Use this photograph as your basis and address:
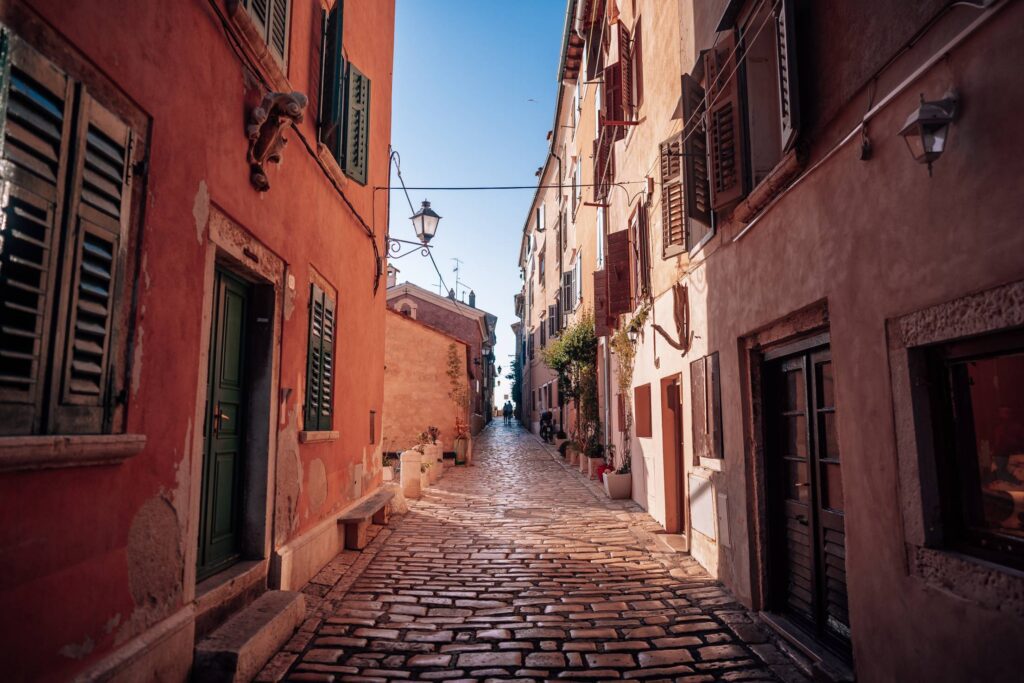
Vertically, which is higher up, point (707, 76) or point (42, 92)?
point (707, 76)

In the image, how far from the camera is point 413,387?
819 inches

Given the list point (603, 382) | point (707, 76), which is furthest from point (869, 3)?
point (603, 382)

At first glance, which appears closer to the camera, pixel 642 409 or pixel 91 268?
pixel 91 268

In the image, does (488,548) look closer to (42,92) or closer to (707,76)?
(707,76)

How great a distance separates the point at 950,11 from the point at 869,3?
88 cm

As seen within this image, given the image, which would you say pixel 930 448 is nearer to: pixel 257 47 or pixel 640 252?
pixel 257 47

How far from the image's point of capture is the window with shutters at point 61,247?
2.50 m

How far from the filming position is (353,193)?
8.56m

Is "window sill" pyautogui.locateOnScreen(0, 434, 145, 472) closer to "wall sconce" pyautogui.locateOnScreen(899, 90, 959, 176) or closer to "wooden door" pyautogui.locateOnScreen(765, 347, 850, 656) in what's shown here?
"wall sconce" pyautogui.locateOnScreen(899, 90, 959, 176)

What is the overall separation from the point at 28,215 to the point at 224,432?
9.06ft

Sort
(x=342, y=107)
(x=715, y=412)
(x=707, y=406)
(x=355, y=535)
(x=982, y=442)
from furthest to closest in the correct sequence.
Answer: (x=355, y=535)
(x=342, y=107)
(x=707, y=406)
(x=715, y=412)
(x=982, y=442)

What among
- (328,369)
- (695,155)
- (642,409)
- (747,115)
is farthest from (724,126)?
(642,409)

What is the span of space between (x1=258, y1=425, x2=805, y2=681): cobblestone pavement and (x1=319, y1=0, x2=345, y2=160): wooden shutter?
4.46 metres

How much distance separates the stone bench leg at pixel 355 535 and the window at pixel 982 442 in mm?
5951
